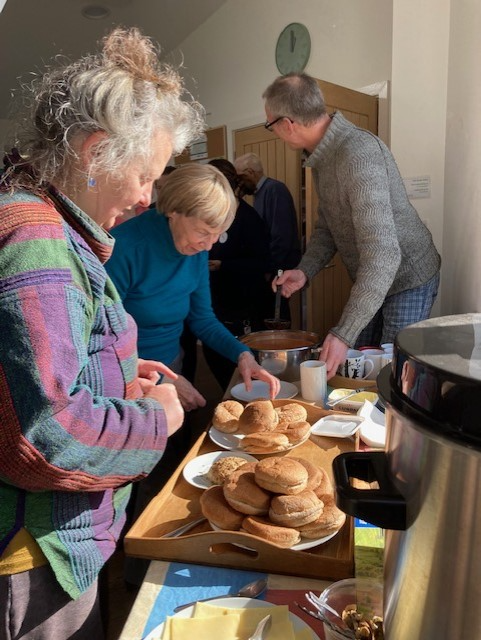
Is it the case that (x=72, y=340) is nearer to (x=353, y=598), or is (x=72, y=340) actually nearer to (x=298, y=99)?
(x=353, y=598)

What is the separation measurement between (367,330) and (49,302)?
1.75m

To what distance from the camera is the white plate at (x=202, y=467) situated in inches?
42.1

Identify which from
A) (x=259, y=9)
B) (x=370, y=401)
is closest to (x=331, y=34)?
(x=259, y=9)

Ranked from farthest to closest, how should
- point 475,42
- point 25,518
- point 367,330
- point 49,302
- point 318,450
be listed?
point 367,330 < point 475,42 < point 318,450 < point 25,518 < point 49,302

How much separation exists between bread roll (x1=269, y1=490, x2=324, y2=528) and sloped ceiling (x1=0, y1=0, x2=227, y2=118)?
4.93 meters

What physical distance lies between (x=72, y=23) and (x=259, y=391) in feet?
16.3

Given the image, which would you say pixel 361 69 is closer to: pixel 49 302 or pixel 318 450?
pixel 318 450

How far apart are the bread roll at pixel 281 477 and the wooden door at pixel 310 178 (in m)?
2.41

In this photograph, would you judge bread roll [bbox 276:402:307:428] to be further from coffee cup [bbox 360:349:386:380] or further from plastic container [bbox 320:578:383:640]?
plastic container [bbox 320:578:383:640]

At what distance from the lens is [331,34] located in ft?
13.0

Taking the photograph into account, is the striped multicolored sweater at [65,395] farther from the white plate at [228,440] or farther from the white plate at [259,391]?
the white plate at [259,391]

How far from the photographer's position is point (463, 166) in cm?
233

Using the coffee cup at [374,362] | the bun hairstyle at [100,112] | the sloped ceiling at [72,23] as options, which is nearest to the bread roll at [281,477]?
the bun hairstyle at [100,112]

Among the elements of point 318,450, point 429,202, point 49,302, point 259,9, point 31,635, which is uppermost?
point 259,9
